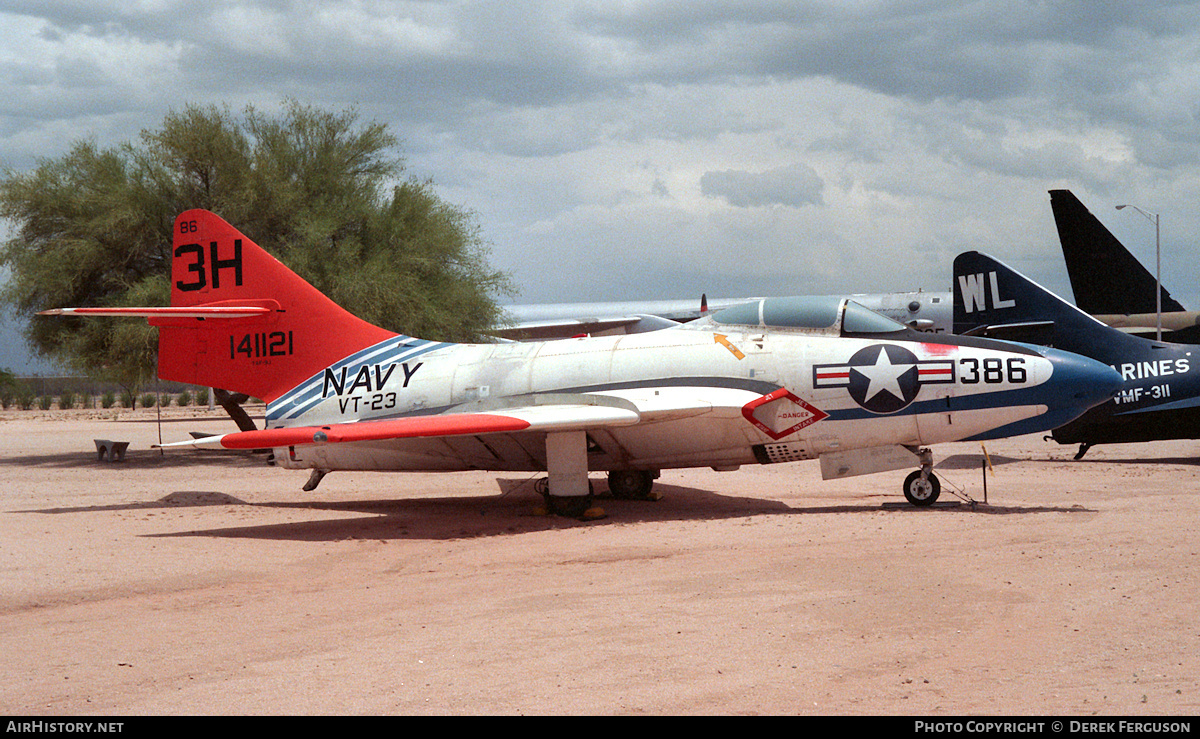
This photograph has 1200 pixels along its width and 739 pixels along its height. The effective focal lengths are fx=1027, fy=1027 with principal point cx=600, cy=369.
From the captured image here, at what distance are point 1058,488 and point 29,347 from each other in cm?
2245

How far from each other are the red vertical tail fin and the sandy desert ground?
196cm

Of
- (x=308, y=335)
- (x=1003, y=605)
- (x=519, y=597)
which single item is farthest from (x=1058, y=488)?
(x=308, y=335)

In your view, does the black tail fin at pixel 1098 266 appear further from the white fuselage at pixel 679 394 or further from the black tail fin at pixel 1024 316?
the white fuselage at pixel 679 394

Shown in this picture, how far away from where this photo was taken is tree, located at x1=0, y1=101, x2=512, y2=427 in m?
22.7

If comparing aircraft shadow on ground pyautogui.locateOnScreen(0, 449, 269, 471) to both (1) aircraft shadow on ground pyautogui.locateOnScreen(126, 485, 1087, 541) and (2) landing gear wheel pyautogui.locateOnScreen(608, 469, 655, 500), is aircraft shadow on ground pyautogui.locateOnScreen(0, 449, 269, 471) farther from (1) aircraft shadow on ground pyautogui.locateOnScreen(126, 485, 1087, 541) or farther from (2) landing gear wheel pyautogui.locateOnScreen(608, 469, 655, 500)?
(2) landing gear wheel pyautogui.locateOnScreen(608, 469, 655, 500)

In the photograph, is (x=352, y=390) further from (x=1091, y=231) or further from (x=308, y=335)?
(x=1091, y=231)

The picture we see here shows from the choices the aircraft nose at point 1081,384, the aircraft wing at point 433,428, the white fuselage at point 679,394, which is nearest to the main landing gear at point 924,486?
the white fuselage at point 679,394

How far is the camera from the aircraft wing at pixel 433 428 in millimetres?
11547

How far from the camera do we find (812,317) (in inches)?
510

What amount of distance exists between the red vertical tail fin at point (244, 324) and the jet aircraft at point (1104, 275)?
51.2ft

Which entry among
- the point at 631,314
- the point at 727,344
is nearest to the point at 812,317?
the point at 727,344

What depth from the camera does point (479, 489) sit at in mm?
17172

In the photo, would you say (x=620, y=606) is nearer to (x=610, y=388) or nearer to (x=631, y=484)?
(x=610, y=388)
